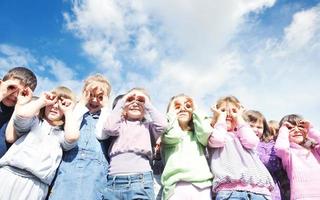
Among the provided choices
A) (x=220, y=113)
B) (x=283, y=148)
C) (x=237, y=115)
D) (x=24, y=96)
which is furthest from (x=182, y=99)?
(x=24, y=96)

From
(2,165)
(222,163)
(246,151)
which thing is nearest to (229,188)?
(222,163)

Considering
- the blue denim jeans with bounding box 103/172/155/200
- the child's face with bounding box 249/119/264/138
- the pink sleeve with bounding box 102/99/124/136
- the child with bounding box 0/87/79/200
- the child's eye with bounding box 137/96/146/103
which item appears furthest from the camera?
the child's face with bounding box 249/119/264/138

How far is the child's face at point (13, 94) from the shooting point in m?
4.74

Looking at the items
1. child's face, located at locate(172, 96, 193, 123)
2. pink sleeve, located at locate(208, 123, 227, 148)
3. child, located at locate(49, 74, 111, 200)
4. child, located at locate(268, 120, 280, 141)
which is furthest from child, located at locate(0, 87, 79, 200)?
child, located at locate(268, 120, 280, 141)

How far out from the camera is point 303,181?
16.0 ft

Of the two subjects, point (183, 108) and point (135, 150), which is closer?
point (135, 150)

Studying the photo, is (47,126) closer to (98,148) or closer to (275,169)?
(98,148)

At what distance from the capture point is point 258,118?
593 cm

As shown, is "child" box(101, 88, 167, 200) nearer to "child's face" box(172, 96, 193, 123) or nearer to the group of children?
the group of children

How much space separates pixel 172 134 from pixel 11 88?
2301 mm

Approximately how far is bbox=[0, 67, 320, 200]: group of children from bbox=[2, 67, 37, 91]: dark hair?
0.05ft

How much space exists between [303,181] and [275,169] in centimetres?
49

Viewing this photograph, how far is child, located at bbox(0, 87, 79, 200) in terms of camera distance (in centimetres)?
396

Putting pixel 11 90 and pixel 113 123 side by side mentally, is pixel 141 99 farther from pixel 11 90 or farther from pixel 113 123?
Answer: pixel 11 90
